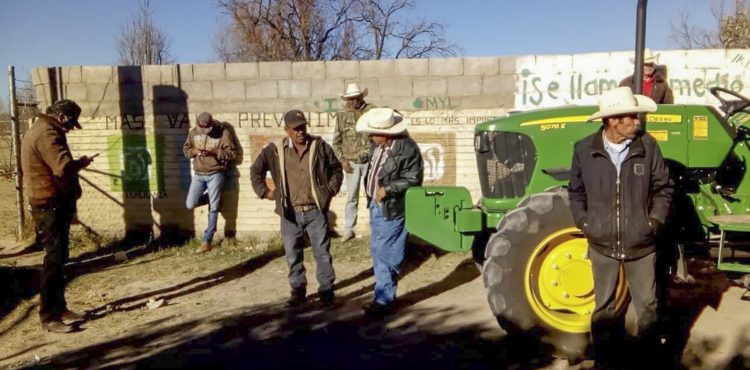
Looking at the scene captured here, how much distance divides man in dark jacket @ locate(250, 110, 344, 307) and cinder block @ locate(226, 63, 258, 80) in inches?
127

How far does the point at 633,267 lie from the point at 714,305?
7.24 feet

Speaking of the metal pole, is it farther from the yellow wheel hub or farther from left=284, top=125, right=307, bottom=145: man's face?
the yellow wheel hub

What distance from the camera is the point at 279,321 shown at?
559 cm

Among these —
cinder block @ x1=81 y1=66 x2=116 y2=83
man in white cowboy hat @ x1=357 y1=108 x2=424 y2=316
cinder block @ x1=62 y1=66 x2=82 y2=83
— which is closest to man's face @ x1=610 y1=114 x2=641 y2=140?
man in white cowboy hat @ x1=357 y1=108 x2=424 y2=316

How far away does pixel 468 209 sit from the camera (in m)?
5.16

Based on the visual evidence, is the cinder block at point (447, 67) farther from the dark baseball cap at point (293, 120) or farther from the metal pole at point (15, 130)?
the metal pole at point (15, 130)

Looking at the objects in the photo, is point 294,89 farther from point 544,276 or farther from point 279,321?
point 544,276

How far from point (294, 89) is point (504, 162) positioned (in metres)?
4.33

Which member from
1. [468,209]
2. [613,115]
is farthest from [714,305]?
[613,115]

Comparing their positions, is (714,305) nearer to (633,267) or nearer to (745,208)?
(745,208)

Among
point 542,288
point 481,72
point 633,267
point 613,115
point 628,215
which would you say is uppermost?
point 481,72

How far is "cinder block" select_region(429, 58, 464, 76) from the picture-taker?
854 centimetres

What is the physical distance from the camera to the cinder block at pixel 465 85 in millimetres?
8547

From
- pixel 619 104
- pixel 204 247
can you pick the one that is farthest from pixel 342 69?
pixel 619 104
